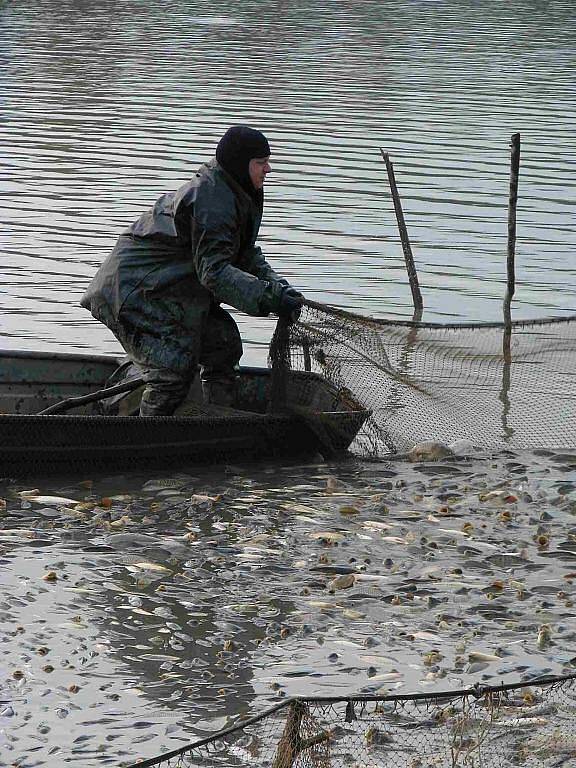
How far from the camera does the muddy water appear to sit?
5.96m

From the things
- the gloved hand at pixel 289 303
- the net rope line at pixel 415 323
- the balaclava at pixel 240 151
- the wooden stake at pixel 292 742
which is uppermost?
the balaclava at pixel 240 151

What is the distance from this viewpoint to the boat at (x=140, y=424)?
8.67m

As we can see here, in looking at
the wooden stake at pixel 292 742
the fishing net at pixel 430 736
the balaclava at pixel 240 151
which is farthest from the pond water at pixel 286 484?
the balaclava at pixel 240 151

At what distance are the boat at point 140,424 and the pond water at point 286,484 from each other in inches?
5.5

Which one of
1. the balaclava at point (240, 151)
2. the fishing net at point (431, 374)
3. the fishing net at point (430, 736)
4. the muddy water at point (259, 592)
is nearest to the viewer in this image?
the fishing net at point (430, 736)

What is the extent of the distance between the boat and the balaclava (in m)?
1.43

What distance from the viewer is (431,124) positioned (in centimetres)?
2489

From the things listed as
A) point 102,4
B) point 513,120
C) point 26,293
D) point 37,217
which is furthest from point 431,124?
point 102,4

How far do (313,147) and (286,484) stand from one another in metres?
14.1

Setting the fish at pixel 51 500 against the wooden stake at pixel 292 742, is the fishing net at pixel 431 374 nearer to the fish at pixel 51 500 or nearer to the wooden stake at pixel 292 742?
the fish at pixel 51 500

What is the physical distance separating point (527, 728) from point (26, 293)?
9.50 metres

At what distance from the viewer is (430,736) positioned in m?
5.39

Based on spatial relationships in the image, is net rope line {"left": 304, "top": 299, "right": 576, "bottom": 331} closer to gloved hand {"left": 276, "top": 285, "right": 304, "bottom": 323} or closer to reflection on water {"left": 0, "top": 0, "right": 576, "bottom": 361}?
gloved hand {"left": 276, "top": 285, "right": 304, "bottom": 323}

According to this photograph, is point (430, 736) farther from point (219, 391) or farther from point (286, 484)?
point (219, 391)
